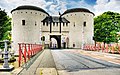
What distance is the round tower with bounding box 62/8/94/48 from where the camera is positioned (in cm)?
5519

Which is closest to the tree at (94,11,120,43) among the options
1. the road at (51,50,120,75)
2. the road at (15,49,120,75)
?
the road at (15,49,120,75)

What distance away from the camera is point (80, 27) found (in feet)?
182

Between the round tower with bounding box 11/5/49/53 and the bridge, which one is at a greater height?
the round tower with bounding box 11/5/49/53

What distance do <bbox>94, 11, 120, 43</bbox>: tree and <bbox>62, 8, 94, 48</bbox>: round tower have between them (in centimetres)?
282

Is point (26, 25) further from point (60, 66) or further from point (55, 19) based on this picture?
point (60, 66)

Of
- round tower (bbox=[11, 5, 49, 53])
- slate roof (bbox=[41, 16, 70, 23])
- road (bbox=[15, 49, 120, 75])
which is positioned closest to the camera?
road (bbox=[15, 49, 120, 75])

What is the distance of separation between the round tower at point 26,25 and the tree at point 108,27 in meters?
17.3

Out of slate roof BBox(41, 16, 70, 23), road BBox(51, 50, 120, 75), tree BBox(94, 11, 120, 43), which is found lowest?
road BBox(51, 50, 120, 75)

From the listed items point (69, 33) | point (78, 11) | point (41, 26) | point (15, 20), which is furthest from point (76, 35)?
point (15, 20)

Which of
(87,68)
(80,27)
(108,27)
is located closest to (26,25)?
(80,27)

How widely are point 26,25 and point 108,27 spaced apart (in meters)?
22.1

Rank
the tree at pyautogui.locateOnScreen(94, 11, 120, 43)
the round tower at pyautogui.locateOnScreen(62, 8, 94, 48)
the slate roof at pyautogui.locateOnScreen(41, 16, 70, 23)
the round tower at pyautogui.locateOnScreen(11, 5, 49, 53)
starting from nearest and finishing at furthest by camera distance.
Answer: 1. the tree at pyautogui.locateOnScreen(94, 11, 120, 43)
2. the round tower at pyautogui.locateOnScreen(11, 5, 49, 53)
3. the round tower at pyautogui.locateOnScreen(62, 8, 94, 48)
4. the slate roof at pyautogui.locateOnScreen(41, 16, 70, 23)

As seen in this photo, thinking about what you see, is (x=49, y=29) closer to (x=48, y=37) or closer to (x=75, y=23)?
(x=48, y=37)

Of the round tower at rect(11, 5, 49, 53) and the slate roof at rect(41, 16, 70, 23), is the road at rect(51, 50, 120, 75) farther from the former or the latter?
the slate roof at rect(41, 16, 70, 23)
